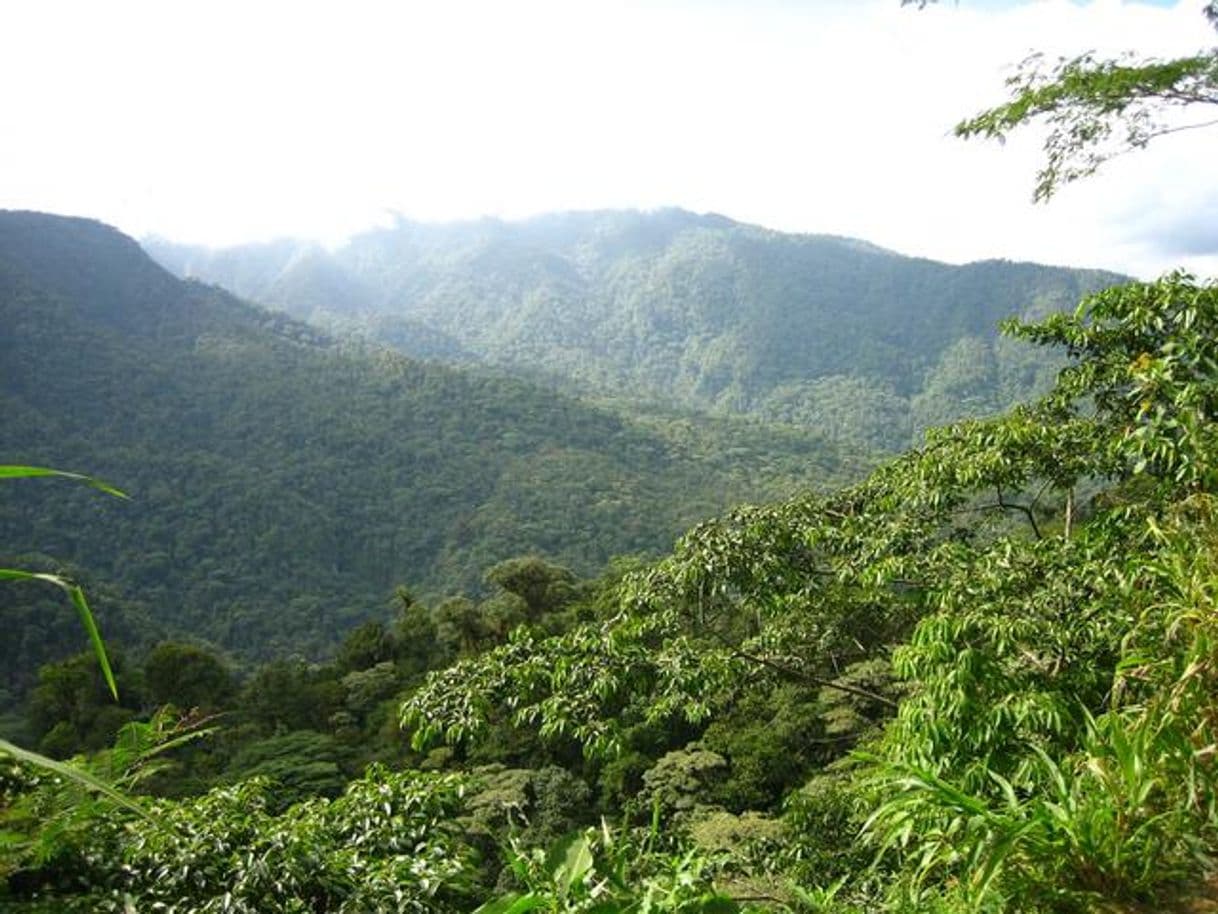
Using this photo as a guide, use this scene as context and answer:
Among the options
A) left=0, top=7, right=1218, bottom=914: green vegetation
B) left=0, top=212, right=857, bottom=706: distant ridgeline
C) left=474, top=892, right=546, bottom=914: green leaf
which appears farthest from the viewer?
left=0, top=212, right=857, bottom=706: distant ridgeline

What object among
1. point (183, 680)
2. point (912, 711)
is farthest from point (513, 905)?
point (183, 680)

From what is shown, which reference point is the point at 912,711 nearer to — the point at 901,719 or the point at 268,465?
the point at 901,719

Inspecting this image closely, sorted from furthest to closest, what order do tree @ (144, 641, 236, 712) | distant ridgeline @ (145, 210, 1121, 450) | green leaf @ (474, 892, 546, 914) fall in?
distant ridgeline @ (145, 210, 1121, 450), tree @ (144, 641, 236, 712), green leaf @ (474, 892, 546, 914)

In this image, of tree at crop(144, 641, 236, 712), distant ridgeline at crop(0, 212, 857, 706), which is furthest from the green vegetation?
distant ridgeline at crop(0, 212, 857, 706)

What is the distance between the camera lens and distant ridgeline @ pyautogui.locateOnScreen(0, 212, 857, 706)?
58.7 m

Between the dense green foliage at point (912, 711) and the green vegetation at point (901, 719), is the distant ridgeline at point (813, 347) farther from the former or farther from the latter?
the dense green foliage at point (912, 711)

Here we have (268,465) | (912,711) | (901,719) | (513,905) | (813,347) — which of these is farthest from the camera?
(813,347)

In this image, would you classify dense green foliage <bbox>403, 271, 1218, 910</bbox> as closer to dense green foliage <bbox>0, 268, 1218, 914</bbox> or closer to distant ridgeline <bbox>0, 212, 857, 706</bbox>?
dense green foliage <bbox>0, 268, 1218, 914</bbox>

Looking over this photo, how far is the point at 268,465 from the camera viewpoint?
82.6m

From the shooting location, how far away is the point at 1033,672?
299 centimetres

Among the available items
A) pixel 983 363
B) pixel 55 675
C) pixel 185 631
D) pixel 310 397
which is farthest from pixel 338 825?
pixel 983 363

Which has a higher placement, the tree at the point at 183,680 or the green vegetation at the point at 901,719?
the green vegetation at the point at 901,719

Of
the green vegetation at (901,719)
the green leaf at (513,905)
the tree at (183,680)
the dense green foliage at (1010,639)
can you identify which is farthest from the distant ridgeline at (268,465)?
the green leaf at (513,905)

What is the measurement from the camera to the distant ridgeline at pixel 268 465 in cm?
5872
